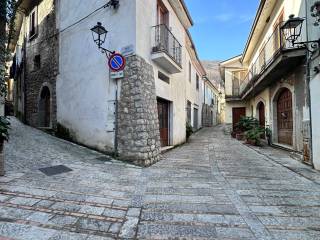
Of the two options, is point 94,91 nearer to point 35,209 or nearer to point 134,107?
point 134,107

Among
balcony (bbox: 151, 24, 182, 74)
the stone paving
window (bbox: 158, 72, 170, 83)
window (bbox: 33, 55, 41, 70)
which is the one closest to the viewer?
the stone paving

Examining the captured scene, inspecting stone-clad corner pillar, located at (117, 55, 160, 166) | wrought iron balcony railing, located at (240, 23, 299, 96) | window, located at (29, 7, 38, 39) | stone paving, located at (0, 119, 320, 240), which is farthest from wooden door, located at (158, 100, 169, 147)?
window, located at (29, 7, 38, 39)

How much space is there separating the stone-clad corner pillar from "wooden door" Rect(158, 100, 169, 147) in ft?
7.49

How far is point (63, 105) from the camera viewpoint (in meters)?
8.27

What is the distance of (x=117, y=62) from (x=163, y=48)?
6.12 ft

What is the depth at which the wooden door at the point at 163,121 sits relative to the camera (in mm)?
8805

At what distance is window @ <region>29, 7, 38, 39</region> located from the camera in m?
10.9

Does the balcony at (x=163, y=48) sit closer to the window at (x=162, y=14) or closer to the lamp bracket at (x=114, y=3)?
the window at (x=162, y=14)

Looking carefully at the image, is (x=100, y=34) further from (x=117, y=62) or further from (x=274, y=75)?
(x=274, y=75)

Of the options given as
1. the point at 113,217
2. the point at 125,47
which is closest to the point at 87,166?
the point at 113,217

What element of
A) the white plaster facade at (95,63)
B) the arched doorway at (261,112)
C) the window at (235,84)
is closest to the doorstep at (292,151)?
the arched doorway at (261,112)

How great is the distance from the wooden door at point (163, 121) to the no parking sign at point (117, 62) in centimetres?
292

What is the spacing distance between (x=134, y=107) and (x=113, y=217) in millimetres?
3640

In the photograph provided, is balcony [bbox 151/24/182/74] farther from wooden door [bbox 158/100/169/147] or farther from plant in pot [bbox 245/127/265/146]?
plant in pot [bbox 245/127/265/146]
